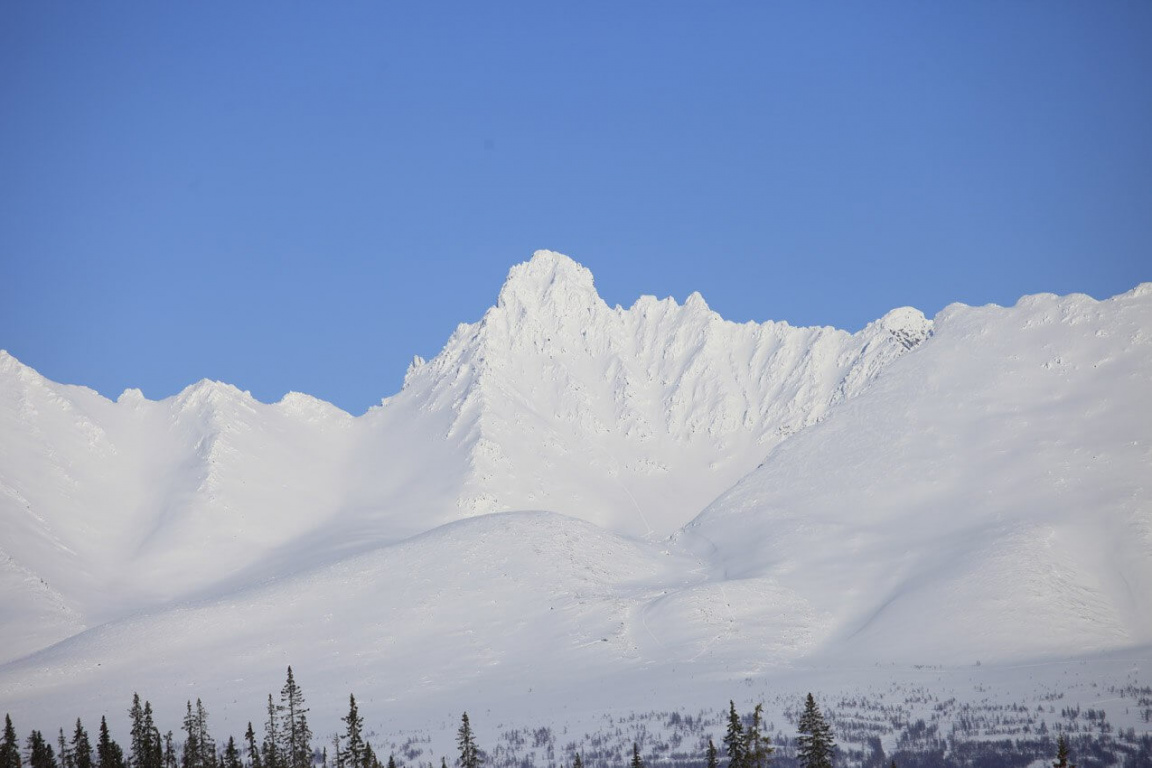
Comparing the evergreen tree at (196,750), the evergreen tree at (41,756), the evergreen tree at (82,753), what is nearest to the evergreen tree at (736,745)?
the evergreen tree at (196,750)

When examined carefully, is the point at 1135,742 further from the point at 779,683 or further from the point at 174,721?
the point at 174,721

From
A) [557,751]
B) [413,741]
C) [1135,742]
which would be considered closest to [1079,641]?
[1135,742]

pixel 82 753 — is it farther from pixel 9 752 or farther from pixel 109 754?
pixel 109 754

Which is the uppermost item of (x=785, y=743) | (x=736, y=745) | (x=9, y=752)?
(x=9, y=752)

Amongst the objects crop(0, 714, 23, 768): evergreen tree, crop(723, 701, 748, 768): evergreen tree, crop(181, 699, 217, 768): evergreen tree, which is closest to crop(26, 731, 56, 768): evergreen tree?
crop(0, 714, 23, 768): evergreen tree

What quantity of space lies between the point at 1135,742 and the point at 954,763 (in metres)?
19.8

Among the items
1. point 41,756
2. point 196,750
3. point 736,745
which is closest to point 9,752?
point 41,756

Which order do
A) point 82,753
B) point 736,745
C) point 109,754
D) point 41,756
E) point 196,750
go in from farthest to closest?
point 196,750, point 82,753, point 41,756, point 109,754, point 736,745

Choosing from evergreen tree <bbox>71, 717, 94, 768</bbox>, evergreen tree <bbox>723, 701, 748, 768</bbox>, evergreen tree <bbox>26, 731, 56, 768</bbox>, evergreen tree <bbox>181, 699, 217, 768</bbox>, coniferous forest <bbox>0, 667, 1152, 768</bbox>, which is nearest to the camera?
evergreen tree <bbox>723, 701, 748, 768</bbox>

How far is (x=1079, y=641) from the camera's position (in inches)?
7667

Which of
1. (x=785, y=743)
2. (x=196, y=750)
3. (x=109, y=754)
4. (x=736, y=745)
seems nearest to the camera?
(x=736, y=745)

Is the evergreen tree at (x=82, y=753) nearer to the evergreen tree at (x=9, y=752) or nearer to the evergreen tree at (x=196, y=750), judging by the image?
the evergreen tree at (x=9, y=752)

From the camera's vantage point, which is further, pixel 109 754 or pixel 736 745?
pixel 109 754

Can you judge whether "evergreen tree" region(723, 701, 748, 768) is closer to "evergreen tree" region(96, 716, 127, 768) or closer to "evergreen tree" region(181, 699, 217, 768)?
"evergreen tree" region(96, 716, 127, 768)
